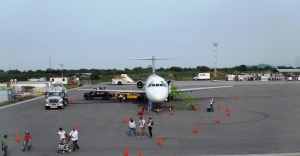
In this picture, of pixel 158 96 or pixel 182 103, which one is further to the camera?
pixel 182 103

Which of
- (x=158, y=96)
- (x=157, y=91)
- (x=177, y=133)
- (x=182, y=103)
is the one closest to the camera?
→ (x=177, y=133)

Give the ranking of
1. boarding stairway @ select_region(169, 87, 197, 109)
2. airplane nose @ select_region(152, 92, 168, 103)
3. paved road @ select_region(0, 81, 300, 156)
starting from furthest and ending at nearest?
boarding stairway @ select_region(169, 87, 197, 109) < airplane nose @ select_region(152, 92, 168, 103) < paved road @ select_region(0, 81, 300, 156)

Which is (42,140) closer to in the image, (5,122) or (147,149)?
(147,149)

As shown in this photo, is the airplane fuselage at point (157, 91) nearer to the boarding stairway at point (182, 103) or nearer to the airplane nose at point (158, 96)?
the airplane nose at point (158, 96)

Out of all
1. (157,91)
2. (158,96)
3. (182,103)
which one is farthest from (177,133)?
(182,103)

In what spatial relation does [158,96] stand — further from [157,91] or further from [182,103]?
[182,103]

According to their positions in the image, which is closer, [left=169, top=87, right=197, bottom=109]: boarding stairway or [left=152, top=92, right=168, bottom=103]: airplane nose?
[left=152, top=92, right=168, bottom=103]: airplane nose

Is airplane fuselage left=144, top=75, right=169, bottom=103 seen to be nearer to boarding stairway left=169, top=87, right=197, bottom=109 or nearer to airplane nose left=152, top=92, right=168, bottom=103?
airplane nose left=152, top=92, right=168, bottom=103

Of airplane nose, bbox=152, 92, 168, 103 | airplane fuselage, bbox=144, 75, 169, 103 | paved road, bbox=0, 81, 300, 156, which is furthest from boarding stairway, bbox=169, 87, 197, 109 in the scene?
paved road, bbox=0, 81, 300, 156

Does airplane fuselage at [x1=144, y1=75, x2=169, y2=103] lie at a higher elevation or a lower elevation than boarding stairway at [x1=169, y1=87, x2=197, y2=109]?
higher

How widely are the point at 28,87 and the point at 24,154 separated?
58.2 metres

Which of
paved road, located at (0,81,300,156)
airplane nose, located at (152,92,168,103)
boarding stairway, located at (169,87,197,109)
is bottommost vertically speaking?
paved road, located at (0,81,300,156)

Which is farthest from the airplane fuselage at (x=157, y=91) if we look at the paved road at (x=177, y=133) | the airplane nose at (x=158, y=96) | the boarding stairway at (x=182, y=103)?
the boarding stairway at (x=182, y=103)

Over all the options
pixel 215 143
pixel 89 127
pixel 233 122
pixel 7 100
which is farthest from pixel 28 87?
pixel 215 143
